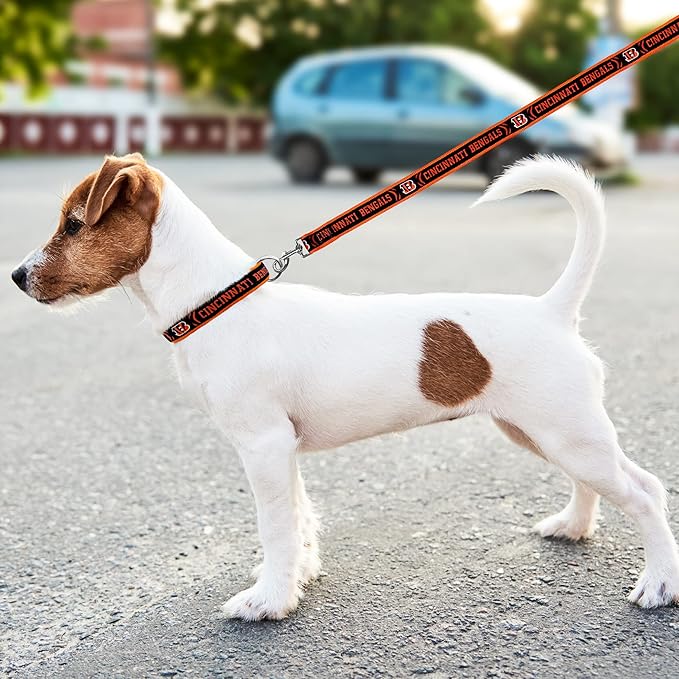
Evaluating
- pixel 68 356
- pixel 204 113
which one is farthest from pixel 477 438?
pixel 204 113

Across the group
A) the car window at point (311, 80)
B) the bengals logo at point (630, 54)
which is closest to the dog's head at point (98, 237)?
the bengals logo at point (630, 54)

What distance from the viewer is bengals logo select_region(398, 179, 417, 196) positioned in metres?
3.11

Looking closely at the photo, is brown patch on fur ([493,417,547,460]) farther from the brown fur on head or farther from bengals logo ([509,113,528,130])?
the brown fur on head

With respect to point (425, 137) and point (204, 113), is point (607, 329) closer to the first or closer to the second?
point (425, 137)

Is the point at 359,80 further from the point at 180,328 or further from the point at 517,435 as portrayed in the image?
the point at 180,328

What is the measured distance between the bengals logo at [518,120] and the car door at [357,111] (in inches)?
511

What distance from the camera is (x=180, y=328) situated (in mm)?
2887

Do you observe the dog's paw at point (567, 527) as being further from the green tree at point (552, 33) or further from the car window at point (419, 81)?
the green tree at point (552, 33)

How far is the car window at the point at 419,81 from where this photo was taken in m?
15.5

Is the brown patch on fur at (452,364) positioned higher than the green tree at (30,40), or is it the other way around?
the brown patch on fur at (452,364)

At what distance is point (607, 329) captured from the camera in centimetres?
647

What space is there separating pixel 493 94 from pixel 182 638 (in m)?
13.4

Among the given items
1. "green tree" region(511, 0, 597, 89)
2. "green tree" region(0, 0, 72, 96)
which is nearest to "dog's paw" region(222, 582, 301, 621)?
"green tree" region(0, 0, 72, 96)

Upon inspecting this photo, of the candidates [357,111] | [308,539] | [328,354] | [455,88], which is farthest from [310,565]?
[357,111]
